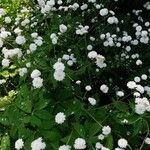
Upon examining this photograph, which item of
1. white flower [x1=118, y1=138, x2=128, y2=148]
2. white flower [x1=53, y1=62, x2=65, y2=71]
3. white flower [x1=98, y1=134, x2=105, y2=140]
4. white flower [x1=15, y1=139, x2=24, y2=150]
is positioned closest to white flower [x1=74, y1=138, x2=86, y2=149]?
white flower [x1=98, y1=134, x2=105, y2=140]

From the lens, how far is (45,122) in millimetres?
3176

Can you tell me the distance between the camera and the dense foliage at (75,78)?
3162 mm

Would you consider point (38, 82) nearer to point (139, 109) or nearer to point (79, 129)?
point (79, 129)

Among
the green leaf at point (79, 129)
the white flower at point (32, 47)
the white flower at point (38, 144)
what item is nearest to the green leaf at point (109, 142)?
the green leaf at point (79, 129)

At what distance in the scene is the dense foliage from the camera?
3162 millimetres

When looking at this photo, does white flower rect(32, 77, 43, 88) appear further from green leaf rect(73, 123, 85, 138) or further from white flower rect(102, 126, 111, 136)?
white flower rect(102, 126, 111, 136)

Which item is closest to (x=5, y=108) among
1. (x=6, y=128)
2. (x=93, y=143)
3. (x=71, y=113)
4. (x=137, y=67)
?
(x=6, y=128)

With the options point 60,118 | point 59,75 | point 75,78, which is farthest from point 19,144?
point 75,78

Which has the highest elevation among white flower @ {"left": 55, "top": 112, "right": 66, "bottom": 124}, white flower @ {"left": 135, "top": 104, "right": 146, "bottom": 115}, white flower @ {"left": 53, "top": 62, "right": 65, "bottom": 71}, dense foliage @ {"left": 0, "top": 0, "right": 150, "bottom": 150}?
white flower @ {"left": 53, "top": 62, "right": 65, "bottom": 71}

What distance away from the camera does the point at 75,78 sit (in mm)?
3543

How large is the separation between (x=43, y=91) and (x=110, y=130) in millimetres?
584

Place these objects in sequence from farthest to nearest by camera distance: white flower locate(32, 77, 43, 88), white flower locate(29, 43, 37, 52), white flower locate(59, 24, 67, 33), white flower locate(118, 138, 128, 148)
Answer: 1. white flower locate(59, 24, 67, 33)
2. white flower locate(29, 43, 37, 52)
3. white flower locate(32, 77, 43, 88)
4. white flower locate(118, 138, 128, 148)

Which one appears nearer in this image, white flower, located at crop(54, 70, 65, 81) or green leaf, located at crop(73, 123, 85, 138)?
green leaf, located at crop(73, 123, 85, 138)

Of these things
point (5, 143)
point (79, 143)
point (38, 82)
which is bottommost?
point (5, 143)
